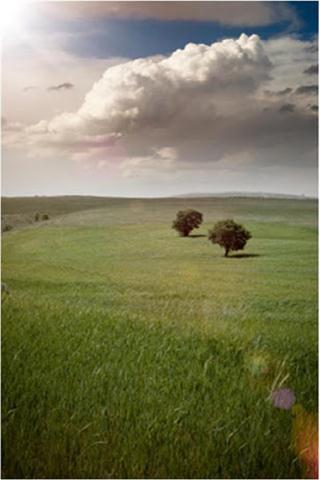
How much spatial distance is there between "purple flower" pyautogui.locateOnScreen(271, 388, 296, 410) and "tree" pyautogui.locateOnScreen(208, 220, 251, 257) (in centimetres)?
81

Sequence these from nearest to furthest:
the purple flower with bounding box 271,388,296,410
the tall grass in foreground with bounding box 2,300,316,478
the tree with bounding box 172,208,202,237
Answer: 1. the tall grass in foreground with bounding box 2,300,316,478
2. the purple flower with bounding box 271,388,296,410
3. the tree with bounding box 172,208,202,237

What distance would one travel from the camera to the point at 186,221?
3.46 metres

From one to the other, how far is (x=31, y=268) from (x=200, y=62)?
150 centimetres

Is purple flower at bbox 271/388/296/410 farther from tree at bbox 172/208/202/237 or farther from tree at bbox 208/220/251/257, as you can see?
tree at bbox 172/208/202/237

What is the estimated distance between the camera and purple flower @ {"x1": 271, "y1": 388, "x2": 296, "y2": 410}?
308 cm

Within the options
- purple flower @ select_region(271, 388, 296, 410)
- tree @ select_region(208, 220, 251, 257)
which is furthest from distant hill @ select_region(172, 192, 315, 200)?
purple flower @ select_region(271, 388, 296, 410)

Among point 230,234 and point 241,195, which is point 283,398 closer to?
point 230,234

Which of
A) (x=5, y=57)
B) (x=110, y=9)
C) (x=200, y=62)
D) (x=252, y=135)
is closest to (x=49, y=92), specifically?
(x=5, y=57)

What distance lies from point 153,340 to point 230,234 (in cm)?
75

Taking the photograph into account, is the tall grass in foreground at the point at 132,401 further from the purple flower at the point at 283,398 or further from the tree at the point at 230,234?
the tree at the point at 230,234

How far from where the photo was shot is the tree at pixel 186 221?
3443mm

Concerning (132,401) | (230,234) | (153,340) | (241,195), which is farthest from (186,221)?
(132,401)

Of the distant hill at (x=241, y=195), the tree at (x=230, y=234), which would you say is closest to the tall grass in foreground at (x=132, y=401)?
the tree at (x=230, y=234)

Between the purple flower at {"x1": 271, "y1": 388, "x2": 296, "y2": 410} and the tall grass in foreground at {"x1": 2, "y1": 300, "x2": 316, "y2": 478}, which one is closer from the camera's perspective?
the tall grass in foreground at {"x1": 2, "y1": 300, "x2": 316, "y2": 478}
